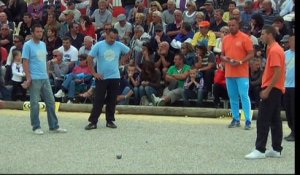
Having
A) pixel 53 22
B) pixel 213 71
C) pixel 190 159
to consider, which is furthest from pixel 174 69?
pixel 190 159

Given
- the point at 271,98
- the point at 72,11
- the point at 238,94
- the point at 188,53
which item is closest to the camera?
the point at 271,98

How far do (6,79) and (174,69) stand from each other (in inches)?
177

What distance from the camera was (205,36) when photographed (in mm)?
17922

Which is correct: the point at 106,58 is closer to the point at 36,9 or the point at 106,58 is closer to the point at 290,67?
the point at 290,67

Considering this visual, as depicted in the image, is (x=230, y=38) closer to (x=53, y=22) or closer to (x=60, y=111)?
(x=60, y=111)

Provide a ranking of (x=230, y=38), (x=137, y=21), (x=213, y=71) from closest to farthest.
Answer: (x=230, y=38) → (x=213, y=71) → (x=137, y=21)

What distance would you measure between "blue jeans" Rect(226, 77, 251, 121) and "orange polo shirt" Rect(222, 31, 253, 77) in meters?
0.13

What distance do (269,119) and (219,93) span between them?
5.83 meters

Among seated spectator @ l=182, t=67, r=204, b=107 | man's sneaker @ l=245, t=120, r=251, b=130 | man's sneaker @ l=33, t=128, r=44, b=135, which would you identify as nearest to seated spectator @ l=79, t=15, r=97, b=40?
seated spectator @ l=182, t=67, r=204, b=107

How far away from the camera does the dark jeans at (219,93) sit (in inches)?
642

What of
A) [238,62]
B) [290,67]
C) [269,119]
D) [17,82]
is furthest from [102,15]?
[269,119]

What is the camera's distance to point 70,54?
18797 millimetres

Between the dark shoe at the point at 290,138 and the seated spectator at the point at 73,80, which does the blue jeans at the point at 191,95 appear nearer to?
the seated spectator at the point at 73,80

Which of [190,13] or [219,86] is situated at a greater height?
[190,13]
